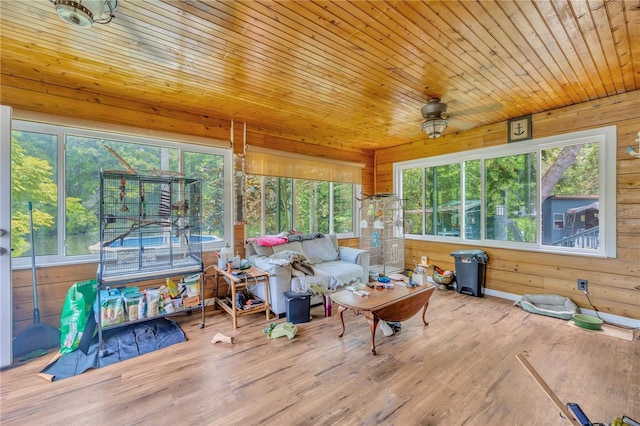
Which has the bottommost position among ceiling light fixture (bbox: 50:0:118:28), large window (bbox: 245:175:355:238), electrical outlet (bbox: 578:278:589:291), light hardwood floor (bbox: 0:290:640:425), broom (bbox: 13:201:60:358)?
light hardwood floor (bbox: 0:290:640:425)

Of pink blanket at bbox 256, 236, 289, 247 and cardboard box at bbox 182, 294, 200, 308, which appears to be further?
pink blanket at bbox 256, 236, 289, 247

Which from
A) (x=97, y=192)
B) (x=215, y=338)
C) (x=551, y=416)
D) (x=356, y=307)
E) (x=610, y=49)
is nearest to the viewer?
(x=551, y=416)

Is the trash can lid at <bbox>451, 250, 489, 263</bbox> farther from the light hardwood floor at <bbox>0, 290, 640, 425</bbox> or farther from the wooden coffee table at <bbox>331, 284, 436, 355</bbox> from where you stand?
the wooden coffee table at <bbox>331, 284, 436, 355</bbox>

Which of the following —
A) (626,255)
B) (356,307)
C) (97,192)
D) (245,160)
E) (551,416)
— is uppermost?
(245,160)

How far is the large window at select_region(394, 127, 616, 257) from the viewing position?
131 inches

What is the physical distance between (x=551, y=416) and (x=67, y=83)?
190 inches

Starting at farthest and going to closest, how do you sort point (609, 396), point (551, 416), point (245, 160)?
point (245, 160), point (609, 396), point (551, 416)

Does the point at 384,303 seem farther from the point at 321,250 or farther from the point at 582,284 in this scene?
the point at 582,284

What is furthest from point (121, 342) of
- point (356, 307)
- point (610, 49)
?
point (610, 49)

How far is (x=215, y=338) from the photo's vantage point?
2.73m

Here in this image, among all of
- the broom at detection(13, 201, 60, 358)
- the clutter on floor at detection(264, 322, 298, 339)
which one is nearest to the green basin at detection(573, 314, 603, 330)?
the clutter on floor at detection(264, 322, 298, 339)

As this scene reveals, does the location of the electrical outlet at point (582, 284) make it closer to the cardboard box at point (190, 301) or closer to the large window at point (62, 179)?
the cardboard box at point (190, 301)

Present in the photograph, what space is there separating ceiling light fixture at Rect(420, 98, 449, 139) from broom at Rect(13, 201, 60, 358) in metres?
4.00

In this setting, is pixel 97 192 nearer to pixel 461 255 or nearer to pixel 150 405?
pixel 150 405
